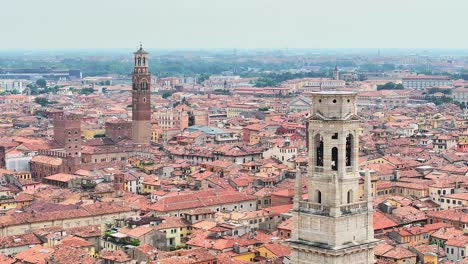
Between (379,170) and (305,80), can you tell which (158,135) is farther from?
(305,80)

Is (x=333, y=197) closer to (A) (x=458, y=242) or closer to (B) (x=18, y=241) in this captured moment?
(A) (x=458, y=242)

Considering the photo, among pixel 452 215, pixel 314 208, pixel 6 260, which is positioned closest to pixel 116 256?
pixel 6 260

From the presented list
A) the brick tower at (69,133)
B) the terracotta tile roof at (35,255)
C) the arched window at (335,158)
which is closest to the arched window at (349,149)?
the arched window at (335,158)

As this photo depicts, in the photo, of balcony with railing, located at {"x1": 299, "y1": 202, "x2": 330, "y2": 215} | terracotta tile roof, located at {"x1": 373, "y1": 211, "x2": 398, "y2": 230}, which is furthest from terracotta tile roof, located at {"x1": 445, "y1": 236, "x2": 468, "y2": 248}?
balcony with railing, located at {"x1": 299, "y1": 202, "x2": 330, "y2": 215}

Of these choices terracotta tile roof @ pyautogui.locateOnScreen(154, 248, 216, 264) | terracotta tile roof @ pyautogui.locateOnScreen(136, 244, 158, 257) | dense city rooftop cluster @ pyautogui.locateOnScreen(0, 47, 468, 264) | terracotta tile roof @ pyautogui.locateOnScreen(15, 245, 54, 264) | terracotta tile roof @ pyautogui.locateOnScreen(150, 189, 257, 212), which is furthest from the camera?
terracotta tile roof @ pyautogui.locateOnScreen(150, 189, 257, 212)

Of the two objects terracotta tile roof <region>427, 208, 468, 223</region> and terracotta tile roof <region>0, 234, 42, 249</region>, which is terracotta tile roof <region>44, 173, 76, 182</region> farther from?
terracotta tile roof <region>427, 208, 468, 223</region>

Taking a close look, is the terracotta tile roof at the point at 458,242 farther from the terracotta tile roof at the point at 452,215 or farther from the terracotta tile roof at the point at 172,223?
the terracotta tile roof at the point at 172,223
